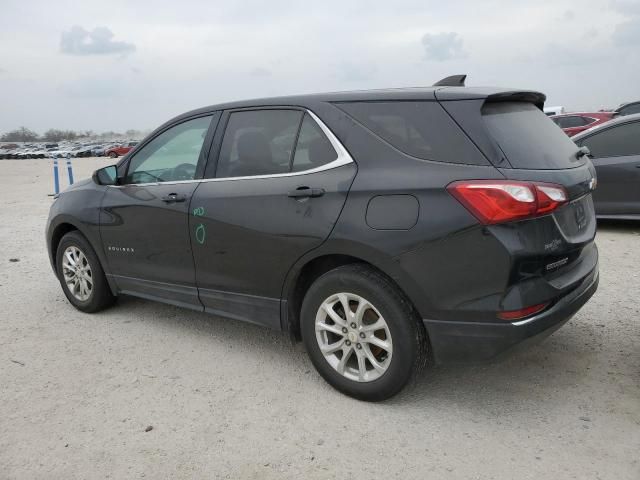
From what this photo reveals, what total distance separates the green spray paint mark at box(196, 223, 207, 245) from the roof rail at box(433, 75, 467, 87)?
1756mm

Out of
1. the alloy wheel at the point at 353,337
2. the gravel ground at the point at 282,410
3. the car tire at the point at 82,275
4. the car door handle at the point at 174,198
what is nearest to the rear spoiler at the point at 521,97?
the alloy wheel at the point at 353,337

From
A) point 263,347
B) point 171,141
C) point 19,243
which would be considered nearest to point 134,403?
point 263,347

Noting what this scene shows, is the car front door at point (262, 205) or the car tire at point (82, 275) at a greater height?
the car front door at point (262, 205)

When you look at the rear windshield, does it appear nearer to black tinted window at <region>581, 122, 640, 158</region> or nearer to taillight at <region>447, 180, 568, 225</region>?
taillight at <region>447, 180, 568, 225</region>

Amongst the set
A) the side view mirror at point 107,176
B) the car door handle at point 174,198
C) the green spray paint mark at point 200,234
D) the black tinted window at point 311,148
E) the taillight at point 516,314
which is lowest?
the taillight at point 516,314

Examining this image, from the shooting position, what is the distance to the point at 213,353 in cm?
398

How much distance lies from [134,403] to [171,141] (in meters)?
1.93

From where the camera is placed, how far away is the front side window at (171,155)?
3959mm

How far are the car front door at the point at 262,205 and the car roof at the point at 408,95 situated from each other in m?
0.08

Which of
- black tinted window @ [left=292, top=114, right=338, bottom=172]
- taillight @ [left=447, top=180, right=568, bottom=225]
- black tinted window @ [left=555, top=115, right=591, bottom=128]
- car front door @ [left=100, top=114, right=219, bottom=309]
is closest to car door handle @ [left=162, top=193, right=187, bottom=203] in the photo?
car front door @ [left=100, top=114, right=219, bottom=309]

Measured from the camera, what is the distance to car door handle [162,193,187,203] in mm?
3866

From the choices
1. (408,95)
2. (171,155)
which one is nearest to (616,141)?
(408,95)

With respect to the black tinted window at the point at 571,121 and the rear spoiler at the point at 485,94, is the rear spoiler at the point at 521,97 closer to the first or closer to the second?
the rear spoiler at the point at 485,94

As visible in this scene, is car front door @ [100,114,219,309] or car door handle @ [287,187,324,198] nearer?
car door handle @ [287,187,324,198]
